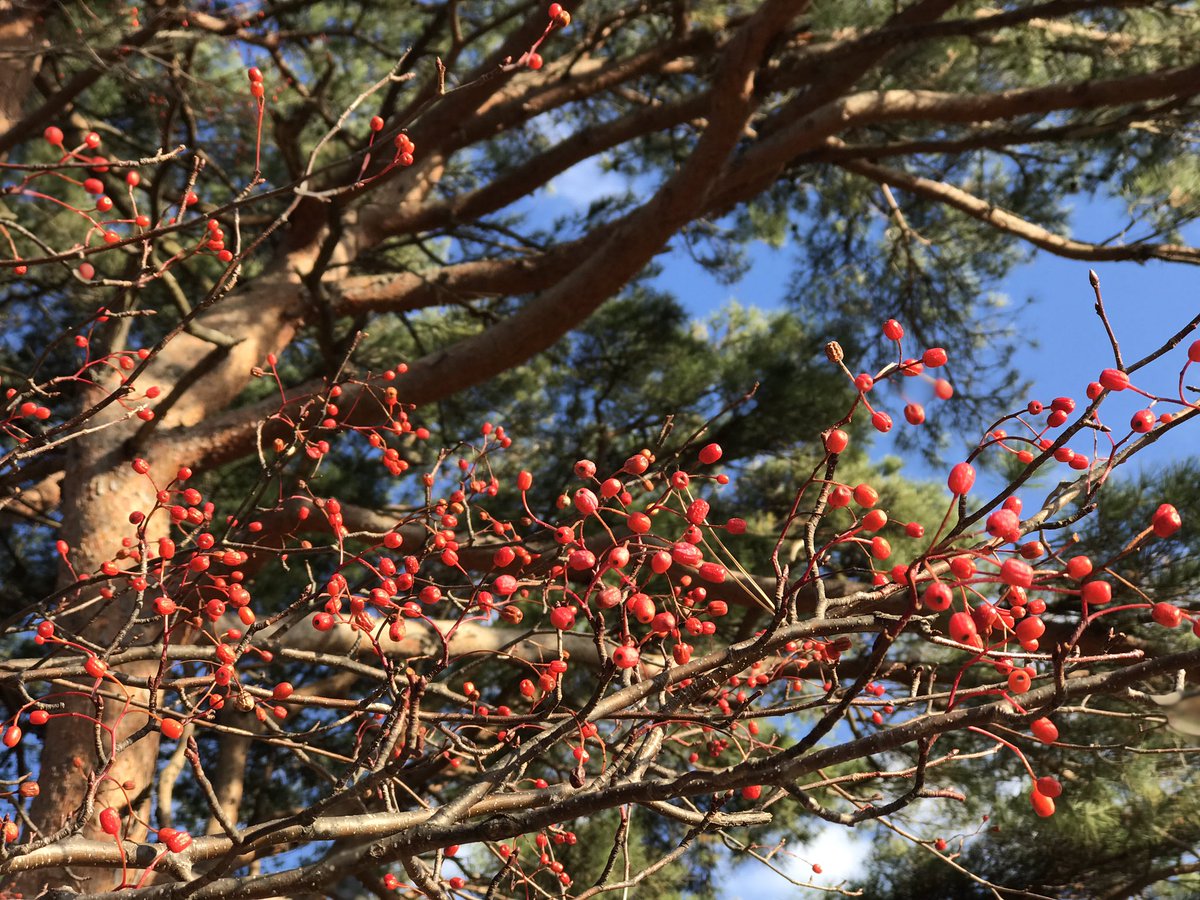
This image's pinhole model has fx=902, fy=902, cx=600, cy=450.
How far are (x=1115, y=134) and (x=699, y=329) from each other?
130 inches

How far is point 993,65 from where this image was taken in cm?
604

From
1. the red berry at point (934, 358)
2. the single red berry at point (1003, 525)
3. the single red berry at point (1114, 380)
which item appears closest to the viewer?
the single red berry at point (1003, 525)

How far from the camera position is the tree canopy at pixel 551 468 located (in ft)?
4.84

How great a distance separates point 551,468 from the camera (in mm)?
6168

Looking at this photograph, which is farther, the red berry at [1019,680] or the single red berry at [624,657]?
the single red berry at [624,657]

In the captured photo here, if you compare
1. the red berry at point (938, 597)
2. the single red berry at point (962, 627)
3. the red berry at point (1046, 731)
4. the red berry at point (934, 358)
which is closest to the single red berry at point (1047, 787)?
the red berry at point (1046, 731)

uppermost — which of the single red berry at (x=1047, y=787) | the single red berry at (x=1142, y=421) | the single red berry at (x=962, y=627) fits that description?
the single red berry at (x=1142, y=421)

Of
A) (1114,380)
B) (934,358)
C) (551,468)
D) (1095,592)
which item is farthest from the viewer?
(551,468)

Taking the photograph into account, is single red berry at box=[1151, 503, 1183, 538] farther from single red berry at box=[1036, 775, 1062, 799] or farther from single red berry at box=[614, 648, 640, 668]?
single red berry at box=[614, 648, 640, 668]

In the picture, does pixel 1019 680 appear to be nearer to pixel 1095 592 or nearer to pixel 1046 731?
pixel 1046 731

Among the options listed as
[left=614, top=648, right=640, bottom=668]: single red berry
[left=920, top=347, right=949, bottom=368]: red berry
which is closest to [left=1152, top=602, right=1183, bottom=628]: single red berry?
[left=920, top=347, right=949, bottom=368]: red berry

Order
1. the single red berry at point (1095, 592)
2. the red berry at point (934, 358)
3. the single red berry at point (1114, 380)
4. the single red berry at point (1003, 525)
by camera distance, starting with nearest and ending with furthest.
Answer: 1. the single red berry at point (1095, 592)
2. the single red berry at point (1003, 525)
3. the single red berry at point (1114, 380)
4. the red berry at point (934, 358)


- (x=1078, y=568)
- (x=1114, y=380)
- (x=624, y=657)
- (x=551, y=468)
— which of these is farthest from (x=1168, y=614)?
(x=551, y=468)

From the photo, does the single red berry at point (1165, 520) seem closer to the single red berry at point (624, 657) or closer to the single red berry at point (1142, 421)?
the single red berry at point (1142, 421)
